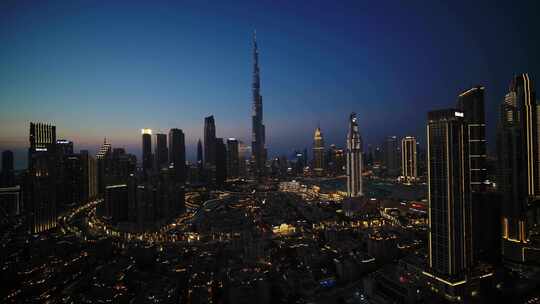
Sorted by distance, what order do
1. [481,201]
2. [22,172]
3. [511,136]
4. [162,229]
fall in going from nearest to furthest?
[481,201] < [511,136] < [162,229] < [22,172]

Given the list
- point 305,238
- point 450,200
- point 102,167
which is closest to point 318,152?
point 102,167

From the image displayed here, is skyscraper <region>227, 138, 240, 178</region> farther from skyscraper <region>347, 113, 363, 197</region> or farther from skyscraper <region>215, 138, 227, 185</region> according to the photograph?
skyscraper <region>347, 113, 363, 197</region>

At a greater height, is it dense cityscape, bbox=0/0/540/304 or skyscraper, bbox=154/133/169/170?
skyscraper, bbox=154/133/169/170

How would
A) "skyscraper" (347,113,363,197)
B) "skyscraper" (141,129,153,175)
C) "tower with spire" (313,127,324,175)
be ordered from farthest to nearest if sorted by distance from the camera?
"tower with spire" (313,127,324,175), "skyscraper" (141,129,153,175), "skyscraper" (347,113,363,197)

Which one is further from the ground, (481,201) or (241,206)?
(481,201)

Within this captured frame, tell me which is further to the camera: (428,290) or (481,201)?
(481,201)

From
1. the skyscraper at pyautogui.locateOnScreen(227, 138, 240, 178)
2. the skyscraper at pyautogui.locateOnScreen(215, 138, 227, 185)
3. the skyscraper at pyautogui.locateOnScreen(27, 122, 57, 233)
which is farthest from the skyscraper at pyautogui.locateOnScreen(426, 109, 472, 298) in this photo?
the skyscraper at pyautogui.locateOnScreen(227, 138, 240, 178)

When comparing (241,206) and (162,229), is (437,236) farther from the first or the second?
(241,206)

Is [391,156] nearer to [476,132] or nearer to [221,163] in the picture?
[221,163]

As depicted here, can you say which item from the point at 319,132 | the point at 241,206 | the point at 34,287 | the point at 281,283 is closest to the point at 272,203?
the point at 241,206
